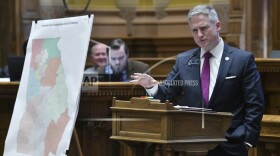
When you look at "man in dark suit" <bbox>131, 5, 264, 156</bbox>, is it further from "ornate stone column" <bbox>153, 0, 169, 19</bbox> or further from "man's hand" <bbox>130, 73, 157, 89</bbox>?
"ornate stone column" <bbox>153, 0, 169, 19</bbox>

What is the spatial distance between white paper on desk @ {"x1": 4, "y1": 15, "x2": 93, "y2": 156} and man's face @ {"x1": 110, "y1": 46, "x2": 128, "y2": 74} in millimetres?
1863

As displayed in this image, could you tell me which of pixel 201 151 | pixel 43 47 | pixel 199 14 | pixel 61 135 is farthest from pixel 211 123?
pixel 43 47

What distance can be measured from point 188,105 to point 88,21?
0.72 meters

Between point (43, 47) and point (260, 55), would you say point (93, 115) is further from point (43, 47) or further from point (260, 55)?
point (260, 55)

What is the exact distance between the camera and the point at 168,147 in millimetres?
3441

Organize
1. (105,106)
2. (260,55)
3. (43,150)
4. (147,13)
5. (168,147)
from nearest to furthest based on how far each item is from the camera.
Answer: (168,147), (43,150), (105,106), (260,55), (147,13)

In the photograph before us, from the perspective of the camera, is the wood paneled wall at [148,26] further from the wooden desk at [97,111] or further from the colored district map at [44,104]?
the colored district map at [44,104]

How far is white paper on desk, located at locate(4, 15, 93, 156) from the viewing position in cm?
387

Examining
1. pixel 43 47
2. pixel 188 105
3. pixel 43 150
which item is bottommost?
pixel 43 150

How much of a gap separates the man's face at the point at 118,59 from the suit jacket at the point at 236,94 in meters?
2.35

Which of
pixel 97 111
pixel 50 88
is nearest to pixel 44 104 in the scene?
pixel 50 88

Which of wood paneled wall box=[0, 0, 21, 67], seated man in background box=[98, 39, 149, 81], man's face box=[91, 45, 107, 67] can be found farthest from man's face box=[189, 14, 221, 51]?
wood paneled wall box=[0, 0, 21, 67]

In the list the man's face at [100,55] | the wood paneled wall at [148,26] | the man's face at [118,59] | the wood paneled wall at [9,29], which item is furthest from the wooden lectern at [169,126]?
the wood paneled wall at [9,29]

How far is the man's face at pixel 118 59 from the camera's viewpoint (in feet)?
20.2
